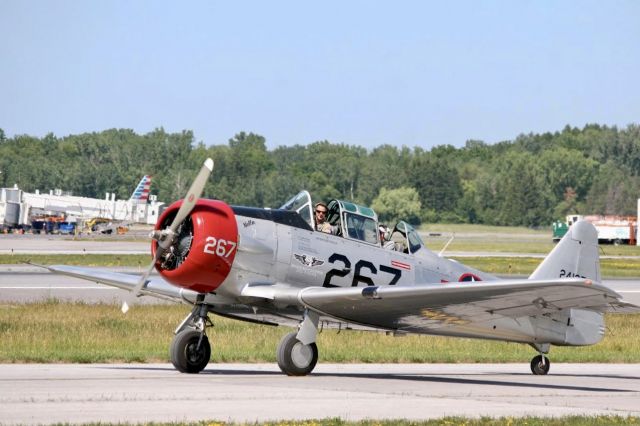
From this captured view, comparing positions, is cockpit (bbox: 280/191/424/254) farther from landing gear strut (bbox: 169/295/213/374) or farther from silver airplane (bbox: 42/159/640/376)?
landing gear strut (bbox: 169/295/213/374)

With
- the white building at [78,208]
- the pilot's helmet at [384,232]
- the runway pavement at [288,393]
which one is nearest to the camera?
the runway pavement at [288,393]

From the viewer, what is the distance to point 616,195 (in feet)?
452

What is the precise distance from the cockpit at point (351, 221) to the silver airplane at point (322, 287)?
16 millimetres

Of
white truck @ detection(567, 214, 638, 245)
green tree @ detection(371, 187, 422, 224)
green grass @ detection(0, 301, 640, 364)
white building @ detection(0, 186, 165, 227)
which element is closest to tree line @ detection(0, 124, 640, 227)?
green tree @ detection(371, 187, 422, 224)

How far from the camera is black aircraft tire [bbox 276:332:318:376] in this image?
14.6 meters

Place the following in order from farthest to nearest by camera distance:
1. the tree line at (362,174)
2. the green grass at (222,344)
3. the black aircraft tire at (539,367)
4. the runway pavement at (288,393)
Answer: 1. the tree line at (362,174)
2. the green grass at (222,344)
3. the black aircraft tire at (539,367)
4. the runway pavement at (288,393)

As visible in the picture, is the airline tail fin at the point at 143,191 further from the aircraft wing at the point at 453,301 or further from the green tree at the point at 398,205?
the aircraft wing at the point at 453,301

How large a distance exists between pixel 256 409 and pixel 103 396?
176cm

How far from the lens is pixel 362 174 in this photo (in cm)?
13475

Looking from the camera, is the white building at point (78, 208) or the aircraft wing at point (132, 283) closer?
the aircraft wing at point (132, 283)

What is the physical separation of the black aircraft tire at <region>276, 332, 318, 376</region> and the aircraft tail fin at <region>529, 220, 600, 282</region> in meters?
4.21

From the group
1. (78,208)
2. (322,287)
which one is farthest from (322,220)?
(78,208)

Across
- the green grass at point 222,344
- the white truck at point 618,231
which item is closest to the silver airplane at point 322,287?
the green grass at point 222,344

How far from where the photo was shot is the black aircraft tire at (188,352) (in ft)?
48.7
